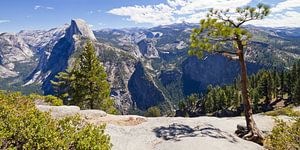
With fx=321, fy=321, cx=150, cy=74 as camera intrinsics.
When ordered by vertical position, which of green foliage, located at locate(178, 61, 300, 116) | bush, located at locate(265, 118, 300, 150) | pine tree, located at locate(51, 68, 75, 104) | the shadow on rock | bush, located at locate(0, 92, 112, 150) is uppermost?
bush, located at locate(0, 92, 112, 150)

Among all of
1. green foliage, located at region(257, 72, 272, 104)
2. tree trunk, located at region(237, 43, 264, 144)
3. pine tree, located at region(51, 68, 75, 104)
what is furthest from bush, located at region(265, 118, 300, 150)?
green foliage, located at region(257, 72, 272, 104)

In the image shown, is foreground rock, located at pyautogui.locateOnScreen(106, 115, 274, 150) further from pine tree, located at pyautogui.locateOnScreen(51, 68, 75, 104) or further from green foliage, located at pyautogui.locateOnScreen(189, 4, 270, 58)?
pine tree, located at pyautogui.locateOnScreen(51, 68, 75, 104)

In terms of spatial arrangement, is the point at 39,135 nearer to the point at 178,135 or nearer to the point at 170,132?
the point at 178,135

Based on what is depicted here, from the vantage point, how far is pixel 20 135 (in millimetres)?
13594

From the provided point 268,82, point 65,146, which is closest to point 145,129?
point 65,146

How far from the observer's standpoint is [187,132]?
2712cm

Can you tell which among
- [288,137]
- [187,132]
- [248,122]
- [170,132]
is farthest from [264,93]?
[288,137]

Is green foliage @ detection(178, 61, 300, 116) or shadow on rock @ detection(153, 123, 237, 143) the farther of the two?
green foliage @ detection(178, 61, 300, 116)

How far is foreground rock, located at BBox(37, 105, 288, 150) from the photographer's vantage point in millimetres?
23703

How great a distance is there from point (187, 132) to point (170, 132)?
4.75 feet

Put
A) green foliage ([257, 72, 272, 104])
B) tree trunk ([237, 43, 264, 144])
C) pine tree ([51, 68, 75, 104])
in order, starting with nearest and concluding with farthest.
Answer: tree trunk ([237, 43, 264, 144]) < pine tree ([51, 68, 75, 104]) < green foliage ([257, 72, 272, 104])

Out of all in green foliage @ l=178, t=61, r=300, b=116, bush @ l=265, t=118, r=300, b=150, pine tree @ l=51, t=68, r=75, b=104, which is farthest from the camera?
green foliage @ l=178, t=61, r=300, b=116

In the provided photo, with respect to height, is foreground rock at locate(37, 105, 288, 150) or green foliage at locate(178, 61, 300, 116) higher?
foreground rock at locate(37, 105, 288, 150)

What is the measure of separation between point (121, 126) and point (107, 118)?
3.66 m
